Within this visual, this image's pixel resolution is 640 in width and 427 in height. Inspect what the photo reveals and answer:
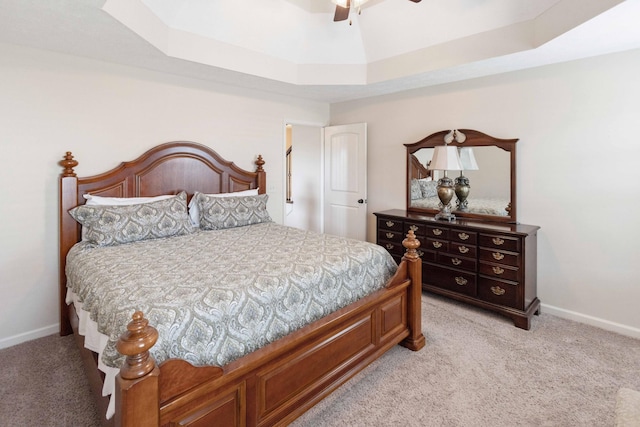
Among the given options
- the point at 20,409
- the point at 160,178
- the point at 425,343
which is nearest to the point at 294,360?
the point at 425,343

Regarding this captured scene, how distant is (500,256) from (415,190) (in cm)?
141

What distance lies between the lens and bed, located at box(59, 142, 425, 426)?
3.90ft

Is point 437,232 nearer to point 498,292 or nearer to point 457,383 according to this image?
point 498,292

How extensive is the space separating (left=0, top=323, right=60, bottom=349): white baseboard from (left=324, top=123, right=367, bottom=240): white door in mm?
3410

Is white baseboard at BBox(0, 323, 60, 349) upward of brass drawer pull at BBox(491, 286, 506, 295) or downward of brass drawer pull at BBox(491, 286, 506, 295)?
downward

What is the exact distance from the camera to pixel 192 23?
9.80 ft

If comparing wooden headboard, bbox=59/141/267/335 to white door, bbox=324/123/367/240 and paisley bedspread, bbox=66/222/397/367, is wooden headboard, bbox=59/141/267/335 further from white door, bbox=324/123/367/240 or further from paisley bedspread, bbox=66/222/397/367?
white door, bbox=324/123/367/240

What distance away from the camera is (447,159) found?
3.49 meters

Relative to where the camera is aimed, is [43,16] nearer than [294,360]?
No

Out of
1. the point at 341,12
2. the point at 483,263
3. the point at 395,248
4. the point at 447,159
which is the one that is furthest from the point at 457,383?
the point at 341,12

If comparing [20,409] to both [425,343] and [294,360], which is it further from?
[425,343]

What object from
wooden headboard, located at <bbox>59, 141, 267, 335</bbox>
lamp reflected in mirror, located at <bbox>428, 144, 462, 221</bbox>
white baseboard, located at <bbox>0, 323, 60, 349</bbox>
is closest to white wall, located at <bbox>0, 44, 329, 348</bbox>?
white baseboard, located at <bbox>0, 323, 60, 349</bbox>

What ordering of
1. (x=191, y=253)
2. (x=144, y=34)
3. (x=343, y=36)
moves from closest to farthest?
(x=191, y=253), (x=144, y=34), (x=343, y=36)

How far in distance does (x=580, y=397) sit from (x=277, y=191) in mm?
3645
